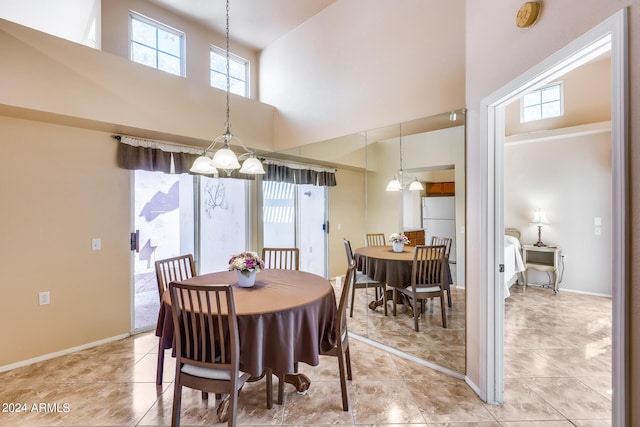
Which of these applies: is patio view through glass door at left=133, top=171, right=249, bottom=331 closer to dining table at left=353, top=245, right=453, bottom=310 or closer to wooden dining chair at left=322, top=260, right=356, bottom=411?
dining table at left=353, top=245, right=453, bottom=310

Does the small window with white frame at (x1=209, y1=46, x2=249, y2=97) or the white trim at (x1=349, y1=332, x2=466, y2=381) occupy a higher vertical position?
the small window with white frame at (x1=209, y1=46, x2=249, y2=97)

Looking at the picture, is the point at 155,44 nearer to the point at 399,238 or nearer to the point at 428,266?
the point at 399,238

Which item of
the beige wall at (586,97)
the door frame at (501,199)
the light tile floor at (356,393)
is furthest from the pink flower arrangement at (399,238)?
the beige wall at (586,97)

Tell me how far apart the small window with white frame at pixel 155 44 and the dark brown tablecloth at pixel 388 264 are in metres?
3.50

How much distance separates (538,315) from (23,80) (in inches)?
242

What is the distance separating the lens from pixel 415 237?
2998 mm

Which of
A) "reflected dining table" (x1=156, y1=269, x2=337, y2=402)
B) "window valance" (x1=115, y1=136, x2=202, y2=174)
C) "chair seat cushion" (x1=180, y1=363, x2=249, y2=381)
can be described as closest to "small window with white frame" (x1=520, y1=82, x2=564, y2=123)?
"reflected dining table" (x1=156, y1=269, x2=337, y2=402)

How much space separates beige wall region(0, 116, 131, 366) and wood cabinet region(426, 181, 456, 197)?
339cm

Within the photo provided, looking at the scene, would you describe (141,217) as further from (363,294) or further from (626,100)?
(626,100)

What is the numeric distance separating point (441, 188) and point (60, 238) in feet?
12.6

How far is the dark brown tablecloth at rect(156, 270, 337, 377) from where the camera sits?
171cm

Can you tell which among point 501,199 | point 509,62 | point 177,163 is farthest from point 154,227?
point 509,62

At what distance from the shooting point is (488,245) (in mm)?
2102

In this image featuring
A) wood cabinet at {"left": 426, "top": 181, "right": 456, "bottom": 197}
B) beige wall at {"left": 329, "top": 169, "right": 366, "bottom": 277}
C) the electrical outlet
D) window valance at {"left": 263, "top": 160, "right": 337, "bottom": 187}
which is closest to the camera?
wood cabinet at {"left": 426, "top": 181, "right": 456, "bottom": 197}
